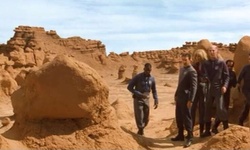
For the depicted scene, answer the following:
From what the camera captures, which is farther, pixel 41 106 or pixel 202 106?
pixel 202 106

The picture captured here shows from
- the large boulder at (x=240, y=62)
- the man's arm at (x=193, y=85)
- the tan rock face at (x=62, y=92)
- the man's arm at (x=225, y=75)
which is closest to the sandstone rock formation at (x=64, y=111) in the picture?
the tan rock face at (x=62, y=92)

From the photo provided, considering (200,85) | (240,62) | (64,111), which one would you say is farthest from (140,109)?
(240,62)

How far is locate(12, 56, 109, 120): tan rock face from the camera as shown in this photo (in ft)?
22.0

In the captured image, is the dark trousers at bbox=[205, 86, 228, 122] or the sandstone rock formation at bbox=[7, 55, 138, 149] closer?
the sandstone rock formation at bbox=[7, 55, 138, 149]

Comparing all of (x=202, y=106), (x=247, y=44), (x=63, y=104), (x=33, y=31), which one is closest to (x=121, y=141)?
(x=63, y=104)

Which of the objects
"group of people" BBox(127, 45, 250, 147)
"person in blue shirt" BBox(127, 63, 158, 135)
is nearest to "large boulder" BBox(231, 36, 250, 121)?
"group of people" BBox(127, 45, 250, 147)

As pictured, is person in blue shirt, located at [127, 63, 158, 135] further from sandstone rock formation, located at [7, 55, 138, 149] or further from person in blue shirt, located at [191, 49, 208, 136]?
sandstone rock formation, located at [7, 55, 138, 149]

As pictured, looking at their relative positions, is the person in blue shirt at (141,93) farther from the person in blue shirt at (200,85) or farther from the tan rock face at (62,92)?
the tan rock face at (62,92)

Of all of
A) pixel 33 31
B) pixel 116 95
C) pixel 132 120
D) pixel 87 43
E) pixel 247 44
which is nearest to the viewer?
pixel 247 44

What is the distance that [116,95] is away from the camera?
2125 cm

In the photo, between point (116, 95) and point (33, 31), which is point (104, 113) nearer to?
point (116, 95)

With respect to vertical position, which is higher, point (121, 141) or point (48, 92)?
point (48, 92)

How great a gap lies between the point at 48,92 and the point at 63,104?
0.90 feet

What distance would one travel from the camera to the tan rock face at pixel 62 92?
22.0ft
